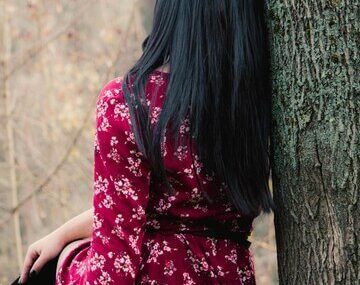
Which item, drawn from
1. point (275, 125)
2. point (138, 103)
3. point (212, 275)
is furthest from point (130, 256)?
point (275, 125)

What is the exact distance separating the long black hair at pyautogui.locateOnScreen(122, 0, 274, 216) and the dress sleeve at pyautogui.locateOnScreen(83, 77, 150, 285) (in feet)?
0.12

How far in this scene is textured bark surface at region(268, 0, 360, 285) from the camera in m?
1.74

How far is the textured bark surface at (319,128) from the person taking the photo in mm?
1738

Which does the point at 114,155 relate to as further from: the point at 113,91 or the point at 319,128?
the point at 319,128

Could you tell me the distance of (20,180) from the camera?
748 cm

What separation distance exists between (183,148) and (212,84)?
6.8 inches

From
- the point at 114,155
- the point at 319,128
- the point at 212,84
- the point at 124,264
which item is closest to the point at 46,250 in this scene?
the point at 124,264

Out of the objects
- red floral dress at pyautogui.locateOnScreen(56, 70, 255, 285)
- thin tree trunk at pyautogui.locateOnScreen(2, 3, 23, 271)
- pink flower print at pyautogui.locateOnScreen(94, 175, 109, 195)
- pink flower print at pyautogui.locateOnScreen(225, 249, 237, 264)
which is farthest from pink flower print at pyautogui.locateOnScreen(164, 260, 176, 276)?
thin tree trunk at pyautogui.locateOnScreen(2, 3, 23, 271)

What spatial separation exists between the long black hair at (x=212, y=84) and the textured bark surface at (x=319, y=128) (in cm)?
6

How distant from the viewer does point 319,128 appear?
5.83 ft

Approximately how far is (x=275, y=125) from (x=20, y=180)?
233 inches

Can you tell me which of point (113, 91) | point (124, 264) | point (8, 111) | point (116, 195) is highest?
point (113, 91)

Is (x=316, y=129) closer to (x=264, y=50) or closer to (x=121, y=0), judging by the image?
(x=264, y=50)

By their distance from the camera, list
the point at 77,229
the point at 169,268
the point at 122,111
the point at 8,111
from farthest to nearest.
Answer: the point at 8,111, the point at 77,229, the point at 169,268, the point at 122,111
